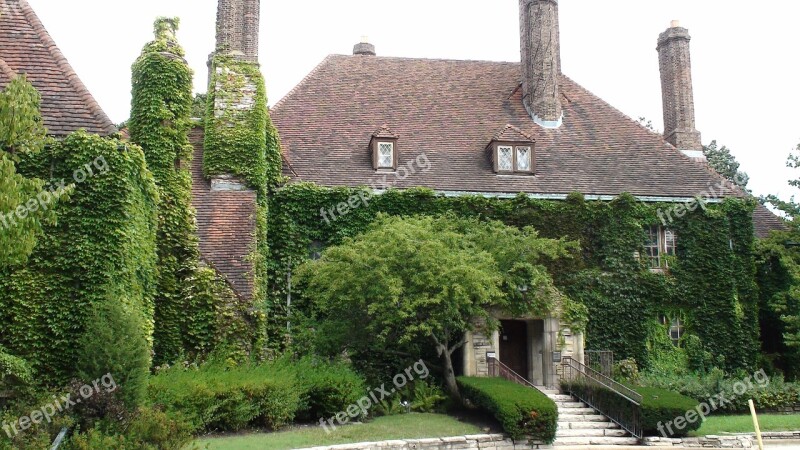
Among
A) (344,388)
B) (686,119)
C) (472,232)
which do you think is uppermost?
(686,119)

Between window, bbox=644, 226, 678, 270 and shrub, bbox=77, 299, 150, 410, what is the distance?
55.2ft

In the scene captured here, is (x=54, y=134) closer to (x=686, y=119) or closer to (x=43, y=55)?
(x=43, y=55)

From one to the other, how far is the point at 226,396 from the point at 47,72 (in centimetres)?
717

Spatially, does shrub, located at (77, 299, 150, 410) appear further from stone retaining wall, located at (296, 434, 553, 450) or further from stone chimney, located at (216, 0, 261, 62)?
stone chimney, located at (216, 0, 261, 62)

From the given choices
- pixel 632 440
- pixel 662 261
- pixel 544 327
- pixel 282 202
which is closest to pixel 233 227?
pixel 282 202

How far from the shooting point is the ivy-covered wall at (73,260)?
13195mm

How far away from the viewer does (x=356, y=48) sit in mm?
31438

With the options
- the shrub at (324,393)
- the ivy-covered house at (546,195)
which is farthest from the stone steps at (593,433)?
the shrub at (324,393)

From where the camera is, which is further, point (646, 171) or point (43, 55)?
point (646, 171)

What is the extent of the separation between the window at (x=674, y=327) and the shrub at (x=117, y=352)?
16578 millimetres

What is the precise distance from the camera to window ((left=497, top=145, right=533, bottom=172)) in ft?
81.2

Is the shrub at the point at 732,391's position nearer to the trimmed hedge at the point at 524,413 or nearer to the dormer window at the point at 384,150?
the trimmed hedge at the point at 524,413

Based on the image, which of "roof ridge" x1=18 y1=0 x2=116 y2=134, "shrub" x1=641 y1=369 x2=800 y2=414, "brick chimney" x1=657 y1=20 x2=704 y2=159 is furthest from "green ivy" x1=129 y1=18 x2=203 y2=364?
"brick chimney" x1=657 y1=20 x2=704 y2=159

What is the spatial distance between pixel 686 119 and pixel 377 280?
15.4 metres
